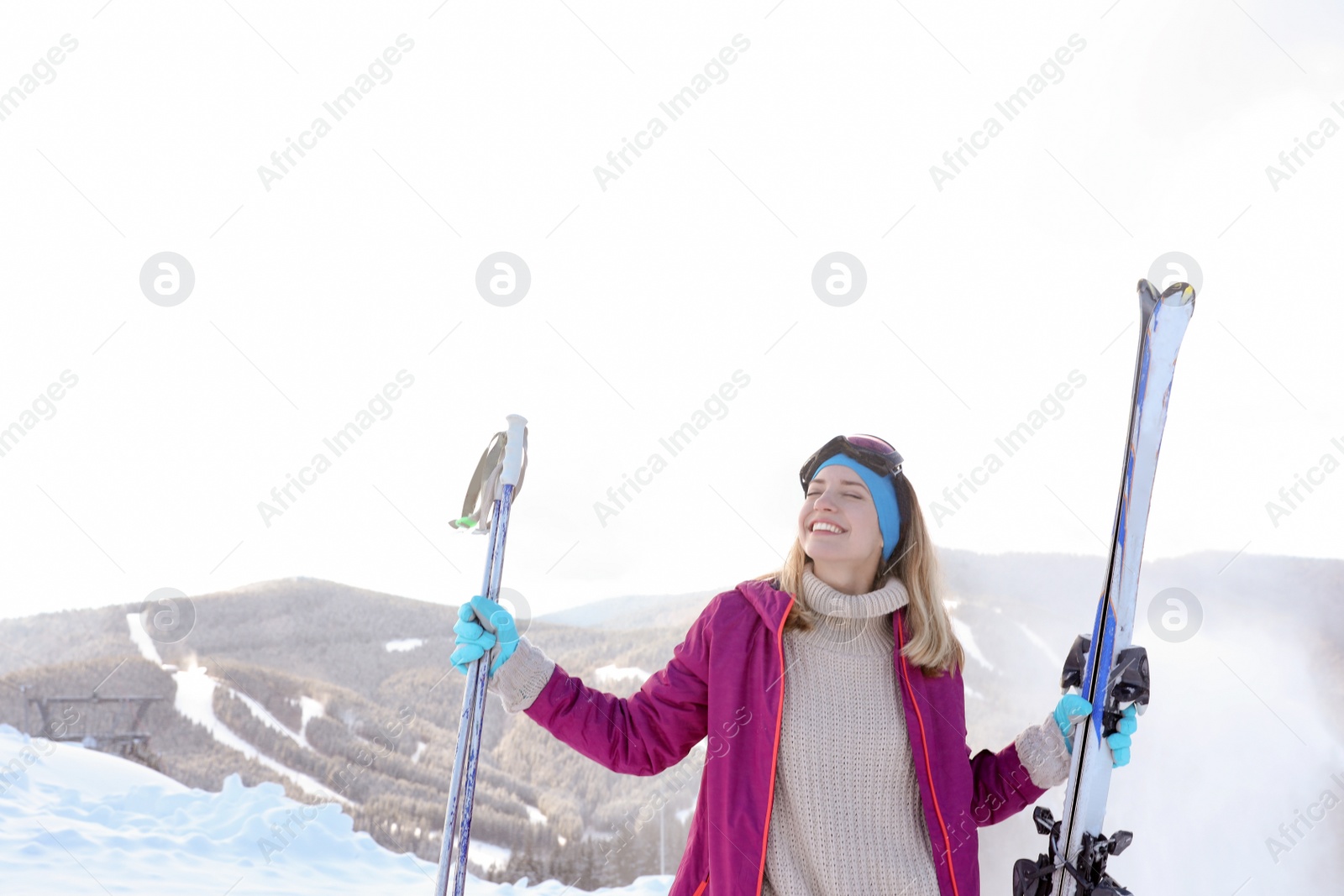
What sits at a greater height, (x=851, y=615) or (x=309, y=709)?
(x=851, y=615)

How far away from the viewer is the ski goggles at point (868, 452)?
1.76m

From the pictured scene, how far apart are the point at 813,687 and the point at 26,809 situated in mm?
3356

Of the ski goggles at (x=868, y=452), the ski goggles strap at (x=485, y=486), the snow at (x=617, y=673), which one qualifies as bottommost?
the snow at (x=617, y=673)

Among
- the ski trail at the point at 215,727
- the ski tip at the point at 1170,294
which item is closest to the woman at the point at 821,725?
the ski tip at the point at 1170,294

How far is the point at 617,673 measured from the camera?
4.35 metres

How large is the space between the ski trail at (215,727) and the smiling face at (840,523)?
128 inches

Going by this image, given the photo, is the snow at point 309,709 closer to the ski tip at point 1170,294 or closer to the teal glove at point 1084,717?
the teal glove at point 1084,717

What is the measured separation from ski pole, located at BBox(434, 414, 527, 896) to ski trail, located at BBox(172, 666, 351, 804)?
284 cm

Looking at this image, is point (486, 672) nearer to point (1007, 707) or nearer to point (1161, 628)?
point (1007, 707)

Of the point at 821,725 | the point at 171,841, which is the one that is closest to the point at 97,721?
the point at 171,841

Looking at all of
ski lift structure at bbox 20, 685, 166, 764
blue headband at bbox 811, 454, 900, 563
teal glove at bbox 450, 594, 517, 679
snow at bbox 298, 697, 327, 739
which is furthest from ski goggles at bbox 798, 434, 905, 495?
ski lift structure at bbox 20, 685, 166, 764

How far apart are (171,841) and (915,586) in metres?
3.34

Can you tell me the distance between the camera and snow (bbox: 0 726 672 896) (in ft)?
9.89

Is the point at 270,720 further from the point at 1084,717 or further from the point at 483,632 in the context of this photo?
the point at 1084,717
